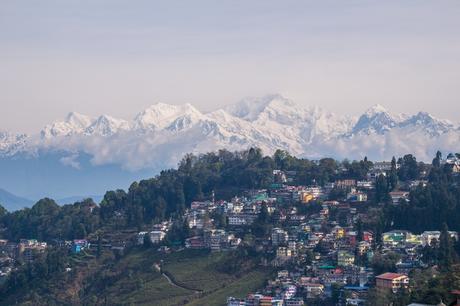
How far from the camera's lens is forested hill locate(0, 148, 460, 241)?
8581 centimetres

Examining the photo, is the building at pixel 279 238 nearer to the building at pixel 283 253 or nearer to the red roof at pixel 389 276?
the building at pixel 283 253

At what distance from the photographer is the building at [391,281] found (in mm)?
62188

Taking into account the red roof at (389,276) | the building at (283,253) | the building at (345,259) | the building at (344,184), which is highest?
the building at (344,184)

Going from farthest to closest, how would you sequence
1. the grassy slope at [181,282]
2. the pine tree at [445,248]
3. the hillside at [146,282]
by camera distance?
the hillside at [146,282], the grassy slope at [181,282], the pine tree at [445,248]

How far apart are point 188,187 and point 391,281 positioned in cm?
2936

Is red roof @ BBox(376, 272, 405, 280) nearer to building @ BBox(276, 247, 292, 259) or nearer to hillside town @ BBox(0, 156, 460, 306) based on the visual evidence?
hillside town @ BBox(0, 156, 460, 306)

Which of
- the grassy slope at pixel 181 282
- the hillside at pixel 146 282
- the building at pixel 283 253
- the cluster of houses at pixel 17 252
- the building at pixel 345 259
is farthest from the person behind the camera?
the cluster of houses at pixel 17 252

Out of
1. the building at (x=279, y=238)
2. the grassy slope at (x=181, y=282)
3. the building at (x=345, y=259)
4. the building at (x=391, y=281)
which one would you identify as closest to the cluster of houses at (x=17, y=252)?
the grassy slope at (x=181, y=282)

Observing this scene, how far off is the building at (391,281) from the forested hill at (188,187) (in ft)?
50.8

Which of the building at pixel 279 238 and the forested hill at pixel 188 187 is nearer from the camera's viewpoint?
the building at pixel 279 238

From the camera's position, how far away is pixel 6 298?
7550 cm

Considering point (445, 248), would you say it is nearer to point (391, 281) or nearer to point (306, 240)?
point (391, 281)

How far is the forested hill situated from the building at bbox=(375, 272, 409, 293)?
50.8 ft

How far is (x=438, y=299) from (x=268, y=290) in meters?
21.6
